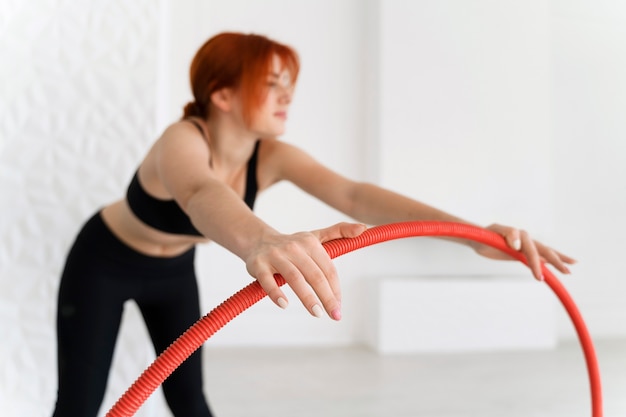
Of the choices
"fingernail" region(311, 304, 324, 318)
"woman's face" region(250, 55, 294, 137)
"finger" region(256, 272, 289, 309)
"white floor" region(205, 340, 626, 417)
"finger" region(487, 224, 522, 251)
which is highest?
"woman's face" region(250, 55, 294, 137)

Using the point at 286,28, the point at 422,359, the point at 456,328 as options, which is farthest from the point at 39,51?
the point at 456,328

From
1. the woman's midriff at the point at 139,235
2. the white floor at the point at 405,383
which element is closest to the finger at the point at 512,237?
the woman's midriff at the point at 139,235

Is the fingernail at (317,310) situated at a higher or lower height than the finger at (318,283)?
lower

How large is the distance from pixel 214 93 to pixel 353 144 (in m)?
3.22

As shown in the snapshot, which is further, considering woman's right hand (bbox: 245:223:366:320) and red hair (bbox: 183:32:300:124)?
red hair (bbox: 183:32:300:124)

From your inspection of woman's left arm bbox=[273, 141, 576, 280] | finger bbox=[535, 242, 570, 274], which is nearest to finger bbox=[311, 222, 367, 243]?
woman's left arm bbox=[273, 141, 576, 280]

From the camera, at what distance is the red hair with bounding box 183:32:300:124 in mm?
1598

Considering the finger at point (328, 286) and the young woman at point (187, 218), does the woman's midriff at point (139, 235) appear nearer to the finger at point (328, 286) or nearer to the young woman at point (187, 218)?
the young woman at point (187, 218)

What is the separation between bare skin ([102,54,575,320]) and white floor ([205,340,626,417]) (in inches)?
59.5

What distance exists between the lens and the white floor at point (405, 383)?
299 centimetres

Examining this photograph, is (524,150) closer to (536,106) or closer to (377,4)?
(536,106)

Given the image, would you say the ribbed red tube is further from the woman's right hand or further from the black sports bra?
Answer: the black sports bra

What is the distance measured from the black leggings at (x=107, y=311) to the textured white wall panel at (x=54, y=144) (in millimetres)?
569

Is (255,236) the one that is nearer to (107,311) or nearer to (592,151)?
(107,311)
